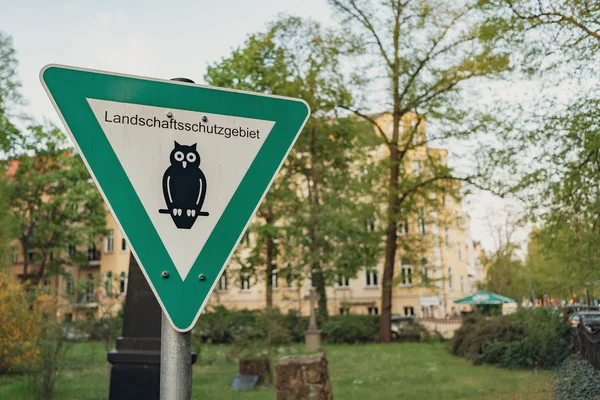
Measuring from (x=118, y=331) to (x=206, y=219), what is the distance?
18770 mm

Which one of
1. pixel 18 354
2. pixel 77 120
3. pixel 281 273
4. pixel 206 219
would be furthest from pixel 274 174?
pixel 281 273

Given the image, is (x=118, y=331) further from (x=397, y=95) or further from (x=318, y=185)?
(x=318, y=185)

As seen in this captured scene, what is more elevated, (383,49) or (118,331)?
(383,49)

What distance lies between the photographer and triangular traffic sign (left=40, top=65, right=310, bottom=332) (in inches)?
63.3

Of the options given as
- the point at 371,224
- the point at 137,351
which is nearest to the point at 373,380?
the point at 137,351

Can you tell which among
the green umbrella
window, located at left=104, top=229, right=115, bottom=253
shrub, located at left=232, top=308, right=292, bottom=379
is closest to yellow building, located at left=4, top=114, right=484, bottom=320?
window, located at left=104, top=229, right=115, bottom=253

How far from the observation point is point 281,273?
111 ft

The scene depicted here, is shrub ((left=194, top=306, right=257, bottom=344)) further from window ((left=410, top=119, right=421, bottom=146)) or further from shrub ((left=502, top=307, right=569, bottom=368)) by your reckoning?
window ((left=410, top=119, right=421, bottom=146))

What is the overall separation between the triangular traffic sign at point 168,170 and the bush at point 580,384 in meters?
9.24

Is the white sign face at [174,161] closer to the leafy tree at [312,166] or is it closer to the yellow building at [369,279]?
the yellow building at [369,279]

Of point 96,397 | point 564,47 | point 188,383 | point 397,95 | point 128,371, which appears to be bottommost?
point 96,397

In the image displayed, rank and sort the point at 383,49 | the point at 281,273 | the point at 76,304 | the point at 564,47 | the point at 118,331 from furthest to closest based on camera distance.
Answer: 1. the point at 281,273
2. the point at 383,49
3. the point at 118,331
4. the point at 76,304
5. the point at 564,47

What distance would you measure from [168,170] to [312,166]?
32334 mm

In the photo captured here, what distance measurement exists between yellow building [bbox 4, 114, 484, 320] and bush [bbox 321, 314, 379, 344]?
2250 mm
